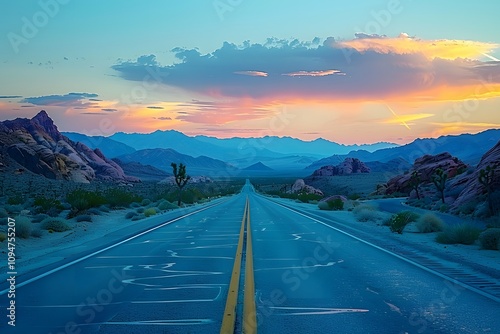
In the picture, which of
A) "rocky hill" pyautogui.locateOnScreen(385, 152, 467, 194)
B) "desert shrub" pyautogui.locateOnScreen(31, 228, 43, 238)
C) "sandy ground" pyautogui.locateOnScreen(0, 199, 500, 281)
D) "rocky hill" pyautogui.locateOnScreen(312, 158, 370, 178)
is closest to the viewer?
"sandy ground" pyautogui.locateOnScreen(0, 199, 500, 281)

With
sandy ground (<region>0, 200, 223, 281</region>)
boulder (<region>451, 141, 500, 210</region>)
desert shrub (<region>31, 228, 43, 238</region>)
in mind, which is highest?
boulder (<region>451, 141, 500, 210</region>)

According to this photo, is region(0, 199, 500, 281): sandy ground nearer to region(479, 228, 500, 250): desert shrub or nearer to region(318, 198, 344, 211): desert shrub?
region(479, 228, 500, 250): desert shrub

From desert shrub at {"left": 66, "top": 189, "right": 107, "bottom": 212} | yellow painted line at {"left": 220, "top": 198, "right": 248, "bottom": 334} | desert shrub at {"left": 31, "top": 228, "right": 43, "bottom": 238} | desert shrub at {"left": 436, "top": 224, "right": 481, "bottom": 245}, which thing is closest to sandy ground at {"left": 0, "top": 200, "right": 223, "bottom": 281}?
desert shrub at {"left": 31, "top": 228, "right": 43, "bottom": 238}

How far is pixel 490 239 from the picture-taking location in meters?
16.8

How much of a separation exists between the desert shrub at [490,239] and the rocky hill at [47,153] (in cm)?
8343

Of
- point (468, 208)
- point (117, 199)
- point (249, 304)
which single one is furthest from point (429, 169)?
point (249, 304)

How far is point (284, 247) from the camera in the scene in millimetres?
17047

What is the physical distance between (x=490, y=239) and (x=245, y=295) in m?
10.3

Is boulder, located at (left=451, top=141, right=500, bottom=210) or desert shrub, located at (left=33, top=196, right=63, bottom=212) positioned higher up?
boulder, located at (left=451, top=141, right=500, bottom=210)

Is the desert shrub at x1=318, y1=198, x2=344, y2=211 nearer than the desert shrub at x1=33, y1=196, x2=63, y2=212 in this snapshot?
No

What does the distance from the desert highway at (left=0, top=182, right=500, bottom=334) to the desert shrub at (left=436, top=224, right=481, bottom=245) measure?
158 inches

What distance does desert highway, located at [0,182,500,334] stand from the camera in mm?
7719

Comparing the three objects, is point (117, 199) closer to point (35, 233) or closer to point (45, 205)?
point (45, 205)

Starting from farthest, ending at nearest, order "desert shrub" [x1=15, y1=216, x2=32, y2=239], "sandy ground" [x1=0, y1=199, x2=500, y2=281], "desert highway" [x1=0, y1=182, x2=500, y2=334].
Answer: "desert shrub" [x1=15, y1=216, x2=32, y2=239]
"sandy ground" [x1=0, y1=199, x2=500, y2=281]
"desert highway" [x1=0, y1=182, x2=500, y2=334]
